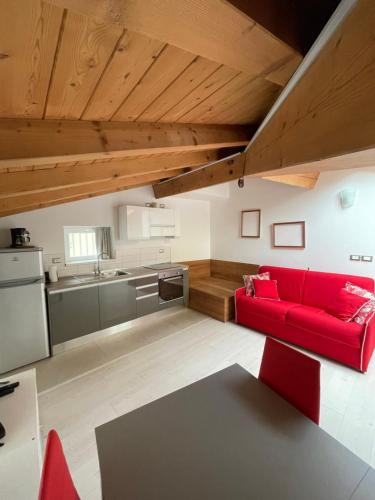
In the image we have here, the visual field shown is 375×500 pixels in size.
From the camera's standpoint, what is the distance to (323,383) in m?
2.34

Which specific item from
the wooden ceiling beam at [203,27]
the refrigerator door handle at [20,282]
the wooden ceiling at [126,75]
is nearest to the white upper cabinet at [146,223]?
the refrigerator door handle at [20,282]

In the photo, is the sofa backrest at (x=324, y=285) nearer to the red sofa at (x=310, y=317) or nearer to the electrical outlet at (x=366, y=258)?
the red sofa at (x=310, y=317)

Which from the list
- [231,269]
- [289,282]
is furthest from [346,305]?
[231,269]

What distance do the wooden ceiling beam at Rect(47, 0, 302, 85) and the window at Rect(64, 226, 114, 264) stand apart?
3.31 meters

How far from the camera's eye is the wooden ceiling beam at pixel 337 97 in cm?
73

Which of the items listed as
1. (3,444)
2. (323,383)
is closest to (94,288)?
(3,444)

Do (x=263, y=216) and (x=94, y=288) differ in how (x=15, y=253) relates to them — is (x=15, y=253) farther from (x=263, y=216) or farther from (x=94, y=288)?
(x=263, y=216)

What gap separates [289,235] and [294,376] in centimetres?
298

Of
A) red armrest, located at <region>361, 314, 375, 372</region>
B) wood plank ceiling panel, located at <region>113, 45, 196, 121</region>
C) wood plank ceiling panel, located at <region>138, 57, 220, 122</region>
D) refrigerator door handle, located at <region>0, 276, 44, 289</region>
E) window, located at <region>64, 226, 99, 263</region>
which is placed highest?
wood plank ceiling panel, located at <region>138, 57, 220, 122</region>

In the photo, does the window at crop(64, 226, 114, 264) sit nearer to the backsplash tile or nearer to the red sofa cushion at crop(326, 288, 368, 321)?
the backsplash tile

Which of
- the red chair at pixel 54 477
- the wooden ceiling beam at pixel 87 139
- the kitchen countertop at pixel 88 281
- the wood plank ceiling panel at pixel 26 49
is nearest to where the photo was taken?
the wood plank ceiling panel at pixel 26 49

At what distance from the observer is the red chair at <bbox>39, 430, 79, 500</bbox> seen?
71cm

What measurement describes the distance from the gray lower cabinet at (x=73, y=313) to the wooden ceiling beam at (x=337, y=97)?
285 centimetres

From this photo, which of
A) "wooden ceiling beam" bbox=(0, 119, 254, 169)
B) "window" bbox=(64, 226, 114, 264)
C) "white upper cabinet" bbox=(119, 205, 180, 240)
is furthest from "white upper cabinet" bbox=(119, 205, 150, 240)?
"wooden ceiling beam" bbox=(0, 119, 254, 169)
